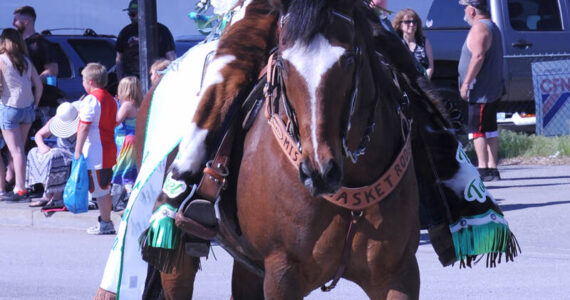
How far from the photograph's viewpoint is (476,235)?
460cm

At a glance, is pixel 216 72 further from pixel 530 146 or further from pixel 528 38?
pixel 528 38

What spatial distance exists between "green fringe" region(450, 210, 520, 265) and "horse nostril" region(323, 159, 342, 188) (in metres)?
1.20

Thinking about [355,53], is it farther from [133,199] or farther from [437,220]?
[133,199]

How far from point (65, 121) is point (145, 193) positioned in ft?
19.2

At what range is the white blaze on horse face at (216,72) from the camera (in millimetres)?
4770

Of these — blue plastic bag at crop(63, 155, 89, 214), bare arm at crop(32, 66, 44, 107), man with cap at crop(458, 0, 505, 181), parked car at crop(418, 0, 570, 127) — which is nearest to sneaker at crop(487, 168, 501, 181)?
man with cap at crop(458, 0, 505, 181)

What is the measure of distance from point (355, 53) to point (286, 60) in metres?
0.26

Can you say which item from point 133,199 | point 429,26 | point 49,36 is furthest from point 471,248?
point 49,36

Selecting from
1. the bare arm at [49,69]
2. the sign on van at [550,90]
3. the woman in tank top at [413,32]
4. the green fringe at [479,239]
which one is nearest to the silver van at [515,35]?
the sign on van at [550,90]

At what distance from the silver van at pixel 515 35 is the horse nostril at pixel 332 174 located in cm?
1148

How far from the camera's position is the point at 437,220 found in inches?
185

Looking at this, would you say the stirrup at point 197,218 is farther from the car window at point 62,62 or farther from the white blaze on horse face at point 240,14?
the car window at point 62,62

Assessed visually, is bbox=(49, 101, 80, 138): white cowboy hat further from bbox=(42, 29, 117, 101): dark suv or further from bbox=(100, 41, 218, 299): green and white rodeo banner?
bbox=(100, 41, 218, 299): green and white rodeo banner

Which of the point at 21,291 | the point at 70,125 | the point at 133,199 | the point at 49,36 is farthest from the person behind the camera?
the point at 49,36
